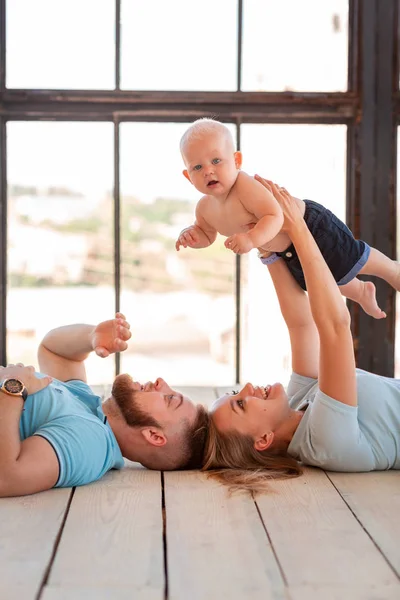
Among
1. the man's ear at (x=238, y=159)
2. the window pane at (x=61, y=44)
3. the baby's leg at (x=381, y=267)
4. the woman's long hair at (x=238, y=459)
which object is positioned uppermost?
the window pane at (x=61, y=44)

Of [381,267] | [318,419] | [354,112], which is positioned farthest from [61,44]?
[318,419]

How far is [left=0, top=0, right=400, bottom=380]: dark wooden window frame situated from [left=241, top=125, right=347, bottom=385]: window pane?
64mm

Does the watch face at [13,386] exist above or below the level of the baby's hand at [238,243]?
below

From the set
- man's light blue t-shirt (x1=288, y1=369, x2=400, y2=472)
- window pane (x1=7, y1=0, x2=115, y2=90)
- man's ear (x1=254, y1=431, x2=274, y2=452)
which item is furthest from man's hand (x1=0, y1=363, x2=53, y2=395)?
window pane (x1=7, y1=0, x2=115, y2=90)

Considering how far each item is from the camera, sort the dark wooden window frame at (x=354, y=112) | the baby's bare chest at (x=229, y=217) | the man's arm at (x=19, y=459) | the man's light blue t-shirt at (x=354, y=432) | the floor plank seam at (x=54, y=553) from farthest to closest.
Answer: the dark wooden window frame at (x=354, y=112)
the baby's bare chest at (x=229, y=217)
the man's light blue t-shirt at (x=354, y=432)
the man's arm at (x=19, y=459)
the floor plank seam at (x=54, y=553)

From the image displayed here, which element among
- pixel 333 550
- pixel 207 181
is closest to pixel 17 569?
pixel 333 550

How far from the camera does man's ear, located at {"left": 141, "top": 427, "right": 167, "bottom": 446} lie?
222cm

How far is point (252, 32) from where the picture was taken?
3.69 m

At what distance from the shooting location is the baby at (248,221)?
2391 millimetres

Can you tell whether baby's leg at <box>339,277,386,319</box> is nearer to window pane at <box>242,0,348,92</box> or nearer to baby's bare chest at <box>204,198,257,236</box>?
baby's bare chest at <box>204,198,257,236</box>

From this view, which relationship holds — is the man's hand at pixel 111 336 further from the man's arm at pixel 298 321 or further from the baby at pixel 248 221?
the man's arm at pixel 298 321

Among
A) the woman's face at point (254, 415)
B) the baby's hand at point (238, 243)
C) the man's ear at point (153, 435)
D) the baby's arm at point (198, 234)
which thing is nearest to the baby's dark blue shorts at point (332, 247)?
the baby's arm at point (198, 234)

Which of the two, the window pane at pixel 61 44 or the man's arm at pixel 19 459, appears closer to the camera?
the man's arm at pixel 19 459

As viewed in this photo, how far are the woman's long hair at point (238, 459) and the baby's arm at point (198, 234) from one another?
2.19ft
